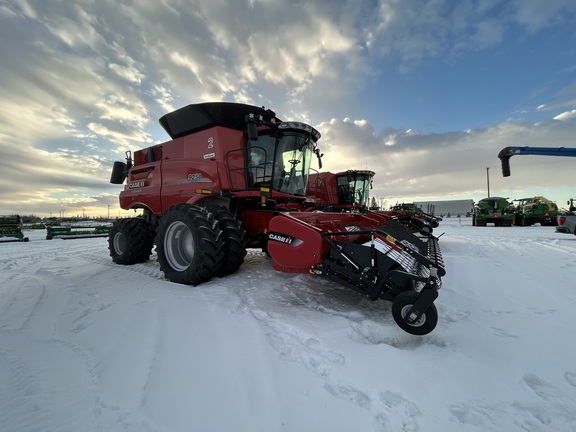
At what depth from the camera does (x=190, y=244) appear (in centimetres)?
468

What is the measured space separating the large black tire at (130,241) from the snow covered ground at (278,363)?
2423 millimetres

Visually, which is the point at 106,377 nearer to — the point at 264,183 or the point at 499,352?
the point at 499,352

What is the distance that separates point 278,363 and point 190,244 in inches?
127

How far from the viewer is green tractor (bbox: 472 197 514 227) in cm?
2205

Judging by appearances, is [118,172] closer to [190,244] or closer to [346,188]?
[190,244]

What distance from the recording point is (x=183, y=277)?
4.01 meters

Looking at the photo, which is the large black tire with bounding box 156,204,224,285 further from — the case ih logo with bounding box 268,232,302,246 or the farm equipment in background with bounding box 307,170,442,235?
the farm equipment in background with bounding box 307,170,442,235

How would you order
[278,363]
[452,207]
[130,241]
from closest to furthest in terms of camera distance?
1. [278,363]
2. [130,241]
3. [452,207]

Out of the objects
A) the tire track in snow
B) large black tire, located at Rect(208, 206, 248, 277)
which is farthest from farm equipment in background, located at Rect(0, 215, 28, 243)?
the tire track in snow

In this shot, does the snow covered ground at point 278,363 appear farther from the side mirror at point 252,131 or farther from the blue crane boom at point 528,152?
the blue crane boom at point 528,152

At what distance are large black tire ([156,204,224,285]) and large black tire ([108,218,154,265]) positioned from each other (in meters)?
2.02

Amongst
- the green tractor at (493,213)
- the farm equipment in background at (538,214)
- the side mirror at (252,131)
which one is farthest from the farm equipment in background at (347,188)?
the farm equipment in background at (538,214)

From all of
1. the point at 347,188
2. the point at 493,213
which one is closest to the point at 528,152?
the point at 493,213

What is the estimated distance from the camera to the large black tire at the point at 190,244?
383 cm
